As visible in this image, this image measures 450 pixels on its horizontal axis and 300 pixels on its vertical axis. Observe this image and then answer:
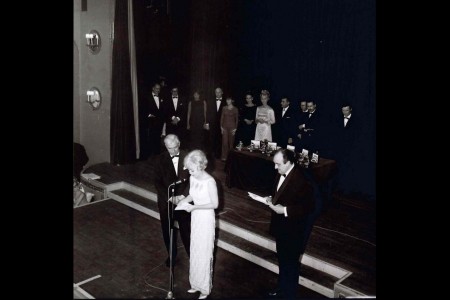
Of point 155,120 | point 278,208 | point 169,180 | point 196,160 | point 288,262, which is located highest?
point 155,120

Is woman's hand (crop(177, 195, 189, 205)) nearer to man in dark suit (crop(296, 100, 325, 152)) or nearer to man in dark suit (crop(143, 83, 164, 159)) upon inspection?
man in dark suit (crop(296, 100, 325, 152))

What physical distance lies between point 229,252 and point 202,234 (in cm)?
161

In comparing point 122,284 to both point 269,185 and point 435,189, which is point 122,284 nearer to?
point 269,185

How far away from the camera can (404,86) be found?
13.5 ft

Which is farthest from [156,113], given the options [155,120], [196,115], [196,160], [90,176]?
[196,160]

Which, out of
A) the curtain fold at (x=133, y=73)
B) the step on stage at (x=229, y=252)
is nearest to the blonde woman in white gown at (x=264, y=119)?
the step on stage at (x=229, y=252)

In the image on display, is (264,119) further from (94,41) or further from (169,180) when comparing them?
(94,41)

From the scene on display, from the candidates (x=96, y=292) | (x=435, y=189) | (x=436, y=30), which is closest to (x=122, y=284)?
(x=96, y=292)

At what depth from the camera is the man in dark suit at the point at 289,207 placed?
15.7ft

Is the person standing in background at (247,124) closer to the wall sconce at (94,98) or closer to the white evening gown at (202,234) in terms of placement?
the wall sconce at (94,98)

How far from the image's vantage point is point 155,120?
9992 millimetres

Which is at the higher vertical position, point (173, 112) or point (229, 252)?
point (173, 112)

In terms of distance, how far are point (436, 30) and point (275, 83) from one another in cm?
619

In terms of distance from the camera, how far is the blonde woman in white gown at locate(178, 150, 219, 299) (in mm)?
4906
